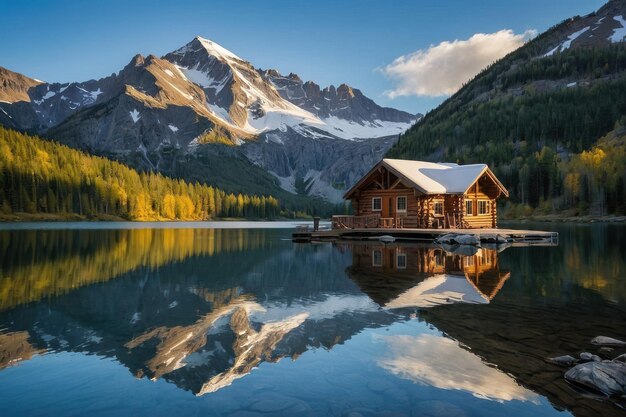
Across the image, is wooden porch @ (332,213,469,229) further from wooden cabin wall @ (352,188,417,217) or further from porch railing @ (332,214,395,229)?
wooden cabin wall @ (352,188,417,217)

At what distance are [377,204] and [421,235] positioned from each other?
979cm

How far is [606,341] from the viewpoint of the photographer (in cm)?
1094

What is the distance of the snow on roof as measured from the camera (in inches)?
1928

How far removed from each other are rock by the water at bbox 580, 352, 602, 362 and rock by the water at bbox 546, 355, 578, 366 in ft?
0.62

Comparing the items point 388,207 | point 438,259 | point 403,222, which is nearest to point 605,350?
point 438,259

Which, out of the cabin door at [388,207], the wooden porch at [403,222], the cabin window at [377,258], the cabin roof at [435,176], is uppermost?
the cabin roof at [435,176]

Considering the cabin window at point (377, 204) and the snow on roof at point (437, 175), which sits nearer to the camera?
the snow on roof at point (437, 175)

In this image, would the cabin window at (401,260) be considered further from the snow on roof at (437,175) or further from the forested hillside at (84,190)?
the forested hillside at (84,190)

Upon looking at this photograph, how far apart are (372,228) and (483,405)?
137 ft

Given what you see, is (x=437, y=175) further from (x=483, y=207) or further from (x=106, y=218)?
(x=106, y=218)

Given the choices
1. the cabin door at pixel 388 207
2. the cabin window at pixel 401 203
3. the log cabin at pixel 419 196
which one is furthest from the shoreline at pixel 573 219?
the cabin door at pixel 388 207

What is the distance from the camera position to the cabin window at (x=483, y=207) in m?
56.5

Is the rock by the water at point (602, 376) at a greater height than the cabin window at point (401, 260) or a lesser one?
lesser

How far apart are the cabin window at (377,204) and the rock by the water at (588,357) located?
43766 mm
